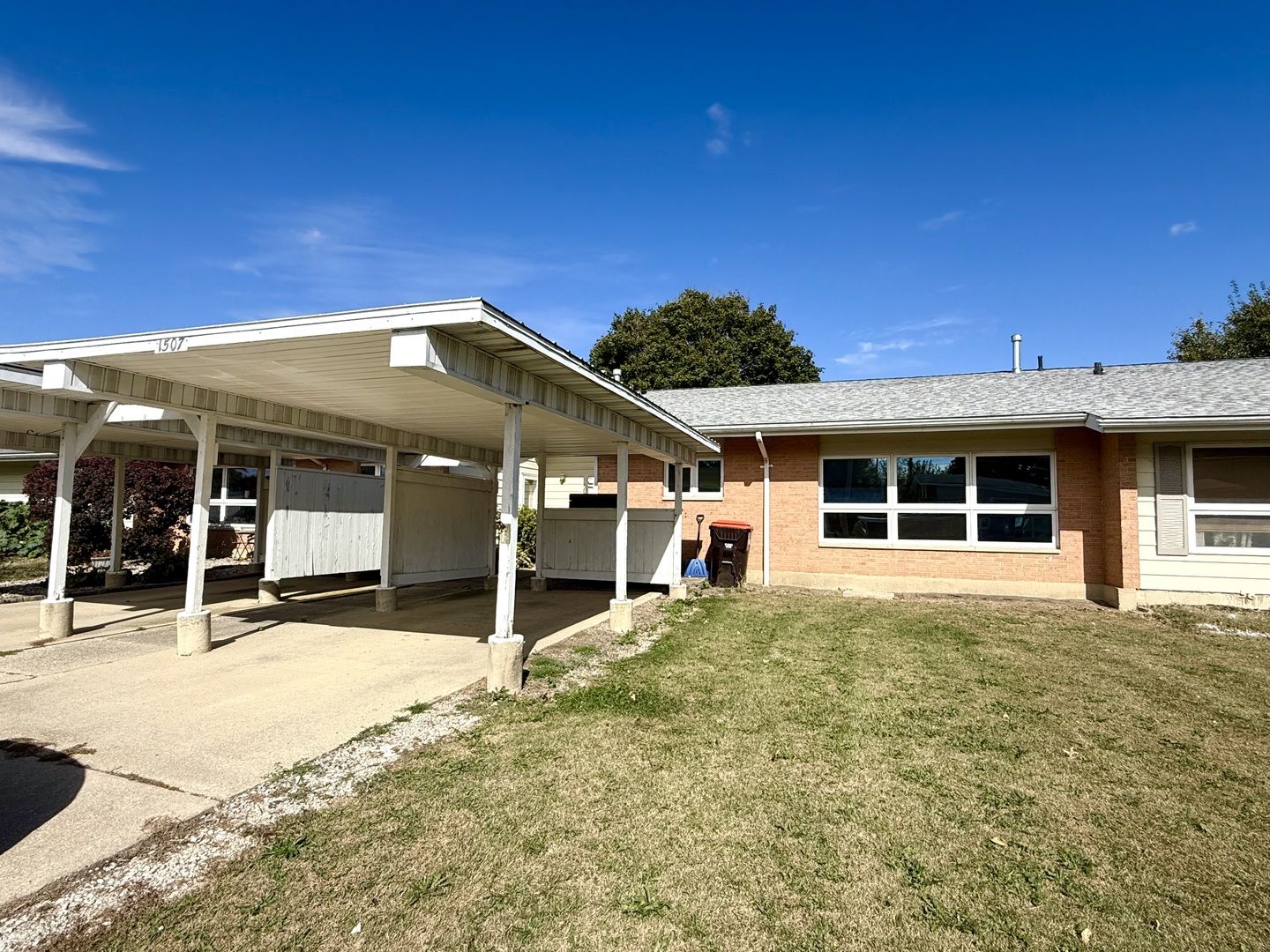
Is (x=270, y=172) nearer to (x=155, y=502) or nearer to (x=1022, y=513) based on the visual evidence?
(x=155, y=502)

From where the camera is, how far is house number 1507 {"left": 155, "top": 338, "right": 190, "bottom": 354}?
5100 millimetres

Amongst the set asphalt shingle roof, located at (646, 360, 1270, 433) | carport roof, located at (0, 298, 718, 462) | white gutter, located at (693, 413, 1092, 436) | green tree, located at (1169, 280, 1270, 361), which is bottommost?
carport roof, located at (0, 298, 718, 462)

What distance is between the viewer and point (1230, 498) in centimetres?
977

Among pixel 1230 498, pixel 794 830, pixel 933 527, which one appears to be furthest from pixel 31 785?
pixel 1230 498

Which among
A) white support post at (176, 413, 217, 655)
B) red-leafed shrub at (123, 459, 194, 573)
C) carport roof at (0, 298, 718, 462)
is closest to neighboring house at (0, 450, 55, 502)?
red-leafed shrub at (123, 459, 194, 573)

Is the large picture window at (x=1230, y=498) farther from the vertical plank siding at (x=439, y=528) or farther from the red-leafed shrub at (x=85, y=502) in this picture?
the red-leafed shrub at (x=85, y=502)

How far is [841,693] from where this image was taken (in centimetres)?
557

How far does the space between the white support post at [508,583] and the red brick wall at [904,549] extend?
8.00 meters

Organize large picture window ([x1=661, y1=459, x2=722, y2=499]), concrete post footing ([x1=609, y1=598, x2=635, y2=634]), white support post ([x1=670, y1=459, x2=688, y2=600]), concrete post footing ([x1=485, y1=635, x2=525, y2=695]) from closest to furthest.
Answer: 1. concrete post footing ([x1=485, y1=635, x2=525, y2=695])
2. concrete post footing ([x1=609, y1=598, x2=635, y2=634])
3. white support post ([x1=670, y1=459, x2=688, y2=600])
4. large picture window ([x1=661, y1=459, x2=722, y2=499])

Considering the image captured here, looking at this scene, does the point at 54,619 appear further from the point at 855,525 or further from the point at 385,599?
the point at 855,525

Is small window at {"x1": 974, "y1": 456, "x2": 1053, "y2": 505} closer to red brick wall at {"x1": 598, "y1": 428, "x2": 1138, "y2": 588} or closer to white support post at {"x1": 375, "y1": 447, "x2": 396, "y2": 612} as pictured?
red brick wall at {"x1": 598, "y1": 428, "x2": 1138, "y2": 588}

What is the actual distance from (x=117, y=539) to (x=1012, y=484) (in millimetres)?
17550

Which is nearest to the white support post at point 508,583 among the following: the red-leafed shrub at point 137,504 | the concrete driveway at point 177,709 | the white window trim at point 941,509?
the concrete driveway at point 177,709

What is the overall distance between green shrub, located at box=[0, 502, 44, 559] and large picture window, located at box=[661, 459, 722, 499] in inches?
733
